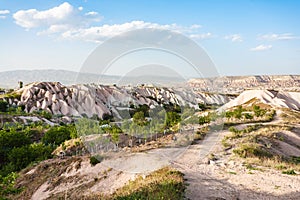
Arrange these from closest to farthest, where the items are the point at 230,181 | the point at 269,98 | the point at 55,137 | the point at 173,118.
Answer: the point at 230,181, the point at 173,118, the point at 55,137, the point at 269,98

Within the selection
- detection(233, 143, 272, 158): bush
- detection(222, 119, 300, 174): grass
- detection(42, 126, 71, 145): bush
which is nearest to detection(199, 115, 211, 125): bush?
detection(222, 119, 300, 174): grass

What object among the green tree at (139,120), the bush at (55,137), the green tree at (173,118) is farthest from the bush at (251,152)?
the bush at (55,137)

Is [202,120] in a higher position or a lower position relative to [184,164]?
higher

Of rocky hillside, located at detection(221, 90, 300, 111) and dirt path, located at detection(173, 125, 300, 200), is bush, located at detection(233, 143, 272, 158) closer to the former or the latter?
dirt path, located at detection(173, 125, 300, 200)

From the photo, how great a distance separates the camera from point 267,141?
24.2m

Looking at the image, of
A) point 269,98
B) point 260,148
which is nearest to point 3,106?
point 260,148

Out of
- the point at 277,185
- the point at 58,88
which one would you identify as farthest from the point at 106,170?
the point at 58,88

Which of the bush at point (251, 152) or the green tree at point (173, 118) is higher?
the green tree at point (173, 118)

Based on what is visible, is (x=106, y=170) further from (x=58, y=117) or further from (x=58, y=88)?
(x=58, y=88)

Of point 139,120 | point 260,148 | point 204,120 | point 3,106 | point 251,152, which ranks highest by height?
point 139,120

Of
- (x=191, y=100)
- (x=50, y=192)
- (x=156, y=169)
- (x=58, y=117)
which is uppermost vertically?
(x=191, y=100)

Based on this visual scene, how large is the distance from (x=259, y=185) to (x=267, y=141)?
1265cm

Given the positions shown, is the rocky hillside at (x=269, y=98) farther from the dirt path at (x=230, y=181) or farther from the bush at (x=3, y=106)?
the bush at (x=3, y=106)

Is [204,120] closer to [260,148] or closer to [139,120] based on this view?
[260,148]
